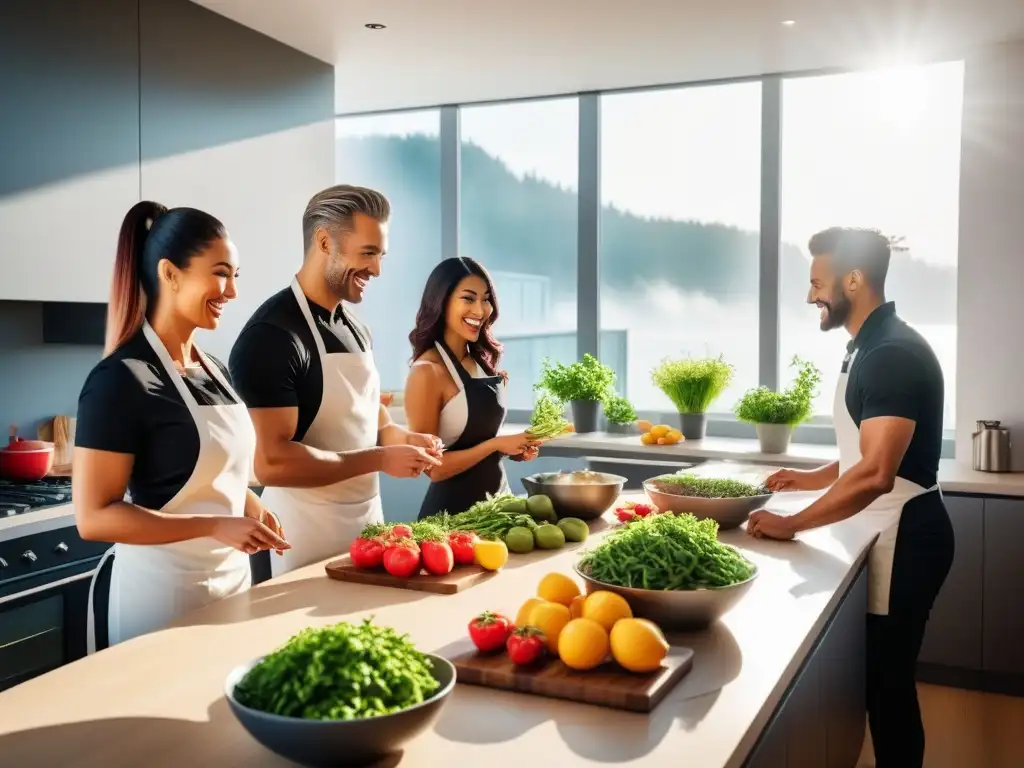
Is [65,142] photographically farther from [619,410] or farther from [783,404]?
[783,404]

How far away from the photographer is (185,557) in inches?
84.3

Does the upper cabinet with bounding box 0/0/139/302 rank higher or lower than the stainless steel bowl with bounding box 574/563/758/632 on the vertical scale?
higher

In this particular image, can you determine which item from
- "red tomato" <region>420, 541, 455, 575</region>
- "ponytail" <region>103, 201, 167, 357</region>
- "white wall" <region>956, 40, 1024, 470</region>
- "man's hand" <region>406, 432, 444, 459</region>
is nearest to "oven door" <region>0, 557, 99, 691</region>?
"man's hand" <region>406, 432, 444, 459</region>

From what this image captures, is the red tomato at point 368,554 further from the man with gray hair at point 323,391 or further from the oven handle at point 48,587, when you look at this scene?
the oven handle at point 48,587

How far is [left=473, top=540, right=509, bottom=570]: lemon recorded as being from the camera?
2156 millimetres

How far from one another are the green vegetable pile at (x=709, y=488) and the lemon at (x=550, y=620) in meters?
1.14

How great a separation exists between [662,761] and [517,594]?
78 centimetres

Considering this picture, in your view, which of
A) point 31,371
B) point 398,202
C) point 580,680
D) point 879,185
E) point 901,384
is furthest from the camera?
point 398,202

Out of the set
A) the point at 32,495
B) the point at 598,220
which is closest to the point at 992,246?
the point at 598,220

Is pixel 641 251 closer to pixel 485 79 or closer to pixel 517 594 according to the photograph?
pixel 485 79

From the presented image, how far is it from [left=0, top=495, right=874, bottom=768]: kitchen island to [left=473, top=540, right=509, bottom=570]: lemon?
3cm

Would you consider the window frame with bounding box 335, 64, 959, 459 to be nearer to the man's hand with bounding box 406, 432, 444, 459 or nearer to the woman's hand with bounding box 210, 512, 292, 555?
the man's hand with bounding box 406, 432, 444, 459

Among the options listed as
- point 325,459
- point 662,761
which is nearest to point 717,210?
point 325,459

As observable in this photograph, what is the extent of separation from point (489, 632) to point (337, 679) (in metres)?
0.43
